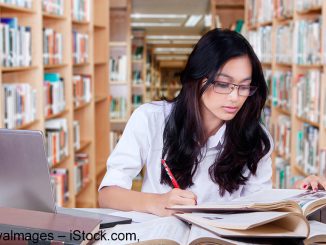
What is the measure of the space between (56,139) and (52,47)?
627 mm

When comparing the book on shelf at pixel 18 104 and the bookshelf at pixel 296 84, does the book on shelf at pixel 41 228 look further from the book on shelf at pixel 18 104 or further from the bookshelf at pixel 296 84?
the bookshelf at pixel 296 84

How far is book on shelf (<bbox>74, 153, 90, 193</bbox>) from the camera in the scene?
14.8ft

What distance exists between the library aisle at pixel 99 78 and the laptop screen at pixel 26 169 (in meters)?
0.83

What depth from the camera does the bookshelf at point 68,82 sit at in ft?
11.0

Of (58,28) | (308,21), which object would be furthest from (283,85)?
(58,28)

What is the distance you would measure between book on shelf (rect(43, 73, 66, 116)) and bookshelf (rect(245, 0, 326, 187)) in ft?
5.27

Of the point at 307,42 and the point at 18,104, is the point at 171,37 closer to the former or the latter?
the point at 307,42

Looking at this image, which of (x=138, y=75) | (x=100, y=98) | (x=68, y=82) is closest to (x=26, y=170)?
(x=68, y=82)

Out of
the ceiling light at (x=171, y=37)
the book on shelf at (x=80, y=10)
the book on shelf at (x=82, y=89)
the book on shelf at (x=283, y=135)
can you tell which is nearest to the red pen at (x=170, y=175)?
the book on shelf at (x=283, y=135)

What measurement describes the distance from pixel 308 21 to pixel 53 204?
107 inches

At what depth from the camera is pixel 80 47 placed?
457 cm

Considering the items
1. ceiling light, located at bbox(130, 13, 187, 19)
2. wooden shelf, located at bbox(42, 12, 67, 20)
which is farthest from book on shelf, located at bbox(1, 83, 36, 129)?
ceiling light, located at bbox(130, 13, 187, 19)

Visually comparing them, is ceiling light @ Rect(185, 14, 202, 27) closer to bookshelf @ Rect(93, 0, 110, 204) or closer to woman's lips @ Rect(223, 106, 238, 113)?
bookshelf @ Rect(93, 0, 110, 204)

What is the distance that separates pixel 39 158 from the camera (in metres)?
1.16
